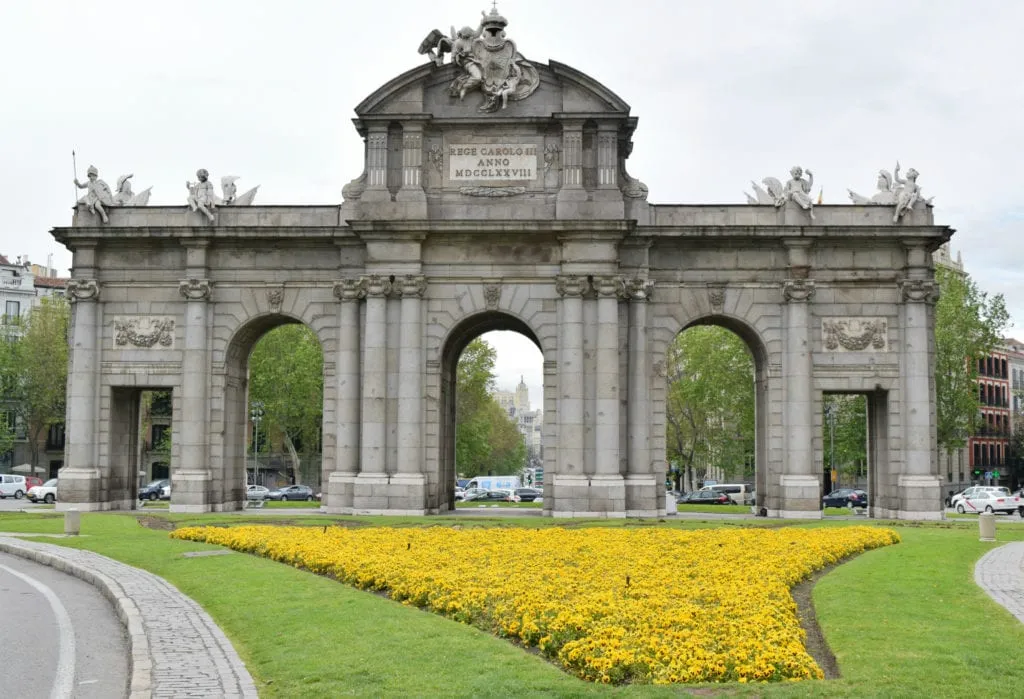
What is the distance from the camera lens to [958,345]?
232 ft

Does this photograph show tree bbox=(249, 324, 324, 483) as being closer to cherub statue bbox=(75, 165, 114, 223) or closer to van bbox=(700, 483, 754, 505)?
van bbox=(700, 483, 754, 505)

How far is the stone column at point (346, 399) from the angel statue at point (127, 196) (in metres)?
9.16

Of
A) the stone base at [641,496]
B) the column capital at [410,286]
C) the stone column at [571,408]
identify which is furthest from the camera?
the column capital at [410,286]

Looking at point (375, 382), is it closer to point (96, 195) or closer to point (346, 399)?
point (346, 399)

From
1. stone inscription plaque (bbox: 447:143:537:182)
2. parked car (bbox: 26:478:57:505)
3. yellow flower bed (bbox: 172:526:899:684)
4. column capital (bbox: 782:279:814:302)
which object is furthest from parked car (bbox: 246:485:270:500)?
column capital (bbox: 782:279:814:302)

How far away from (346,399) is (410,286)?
5080 millimetres

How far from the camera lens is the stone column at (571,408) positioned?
134 feet

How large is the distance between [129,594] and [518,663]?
922cm

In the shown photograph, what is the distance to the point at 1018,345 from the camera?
127 metres

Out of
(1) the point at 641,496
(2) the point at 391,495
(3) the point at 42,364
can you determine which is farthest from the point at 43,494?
(1) the point at 641,496

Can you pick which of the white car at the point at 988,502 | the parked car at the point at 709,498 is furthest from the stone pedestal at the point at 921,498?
the parked car at the point at 709,498

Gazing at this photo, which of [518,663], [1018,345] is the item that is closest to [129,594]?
[518,663]

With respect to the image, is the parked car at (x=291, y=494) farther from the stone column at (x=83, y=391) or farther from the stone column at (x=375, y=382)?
the stone column at (x=375, y=382)

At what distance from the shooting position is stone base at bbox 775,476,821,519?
41.6 metres
